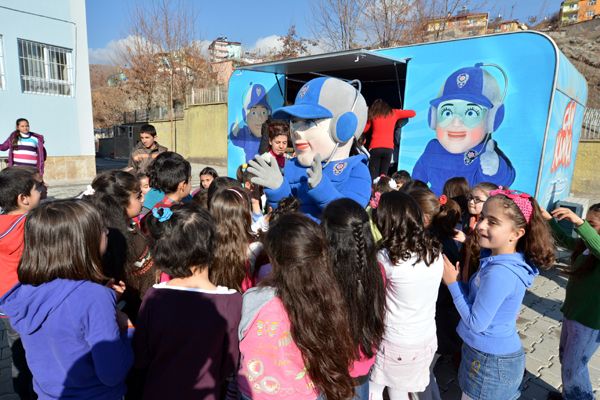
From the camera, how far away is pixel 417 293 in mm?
1930

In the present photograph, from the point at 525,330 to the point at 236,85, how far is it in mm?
6298

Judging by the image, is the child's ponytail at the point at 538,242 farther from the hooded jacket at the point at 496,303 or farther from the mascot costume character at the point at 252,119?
the mascot costume character at the point at 252,119

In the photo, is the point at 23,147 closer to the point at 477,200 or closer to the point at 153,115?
the point at 477,200

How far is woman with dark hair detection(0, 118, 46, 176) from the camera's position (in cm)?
664

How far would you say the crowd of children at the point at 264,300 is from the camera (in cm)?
150

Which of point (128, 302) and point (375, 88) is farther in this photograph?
point (375, 88)

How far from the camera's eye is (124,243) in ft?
7.18

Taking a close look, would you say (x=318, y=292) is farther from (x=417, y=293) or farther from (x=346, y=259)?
(x=417, y=293)

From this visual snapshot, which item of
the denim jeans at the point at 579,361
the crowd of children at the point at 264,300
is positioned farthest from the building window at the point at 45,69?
the denim jeans at the point at 579,361

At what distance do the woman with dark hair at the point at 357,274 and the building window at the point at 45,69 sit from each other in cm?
Result: 1271

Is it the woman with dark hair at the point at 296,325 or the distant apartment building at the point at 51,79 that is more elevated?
the distant apartment building at the point at 51,79

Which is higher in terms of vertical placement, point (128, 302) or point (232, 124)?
point (232, 124)

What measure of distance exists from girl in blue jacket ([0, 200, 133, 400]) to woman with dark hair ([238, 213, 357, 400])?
55 cm

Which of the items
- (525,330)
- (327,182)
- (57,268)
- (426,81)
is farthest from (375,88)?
(57,268)
